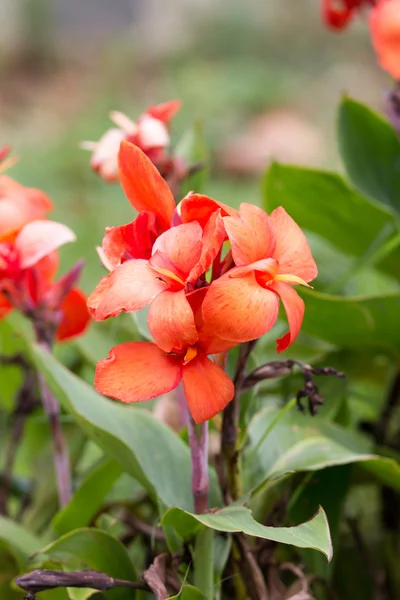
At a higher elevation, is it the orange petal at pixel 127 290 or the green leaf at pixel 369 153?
the orange petal at pixel 127 290

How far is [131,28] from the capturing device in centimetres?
689

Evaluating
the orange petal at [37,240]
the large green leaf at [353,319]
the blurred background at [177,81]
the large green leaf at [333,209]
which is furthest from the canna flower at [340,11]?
the blurred background at [177,81]

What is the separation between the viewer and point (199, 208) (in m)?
0.47

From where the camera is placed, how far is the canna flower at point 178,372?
43 cm

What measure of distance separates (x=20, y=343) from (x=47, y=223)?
265mm

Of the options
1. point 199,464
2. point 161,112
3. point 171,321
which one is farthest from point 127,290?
point 161,112

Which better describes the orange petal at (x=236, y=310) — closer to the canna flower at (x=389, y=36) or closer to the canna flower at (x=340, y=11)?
the canna flower at (x=389, y=36)

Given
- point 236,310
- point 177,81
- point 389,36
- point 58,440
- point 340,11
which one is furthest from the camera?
point 177,81

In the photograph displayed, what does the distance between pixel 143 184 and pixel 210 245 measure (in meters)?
0.07

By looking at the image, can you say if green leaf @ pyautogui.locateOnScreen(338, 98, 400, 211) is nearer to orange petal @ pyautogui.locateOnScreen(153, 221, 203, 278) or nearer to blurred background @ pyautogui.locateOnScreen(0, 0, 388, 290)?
orange petal @ pyautogui.locateOnScreen(153, 221, 203, 278)

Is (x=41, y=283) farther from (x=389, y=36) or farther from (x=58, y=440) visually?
(x=389, y=36)

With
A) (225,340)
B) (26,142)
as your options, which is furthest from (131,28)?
(225,340)

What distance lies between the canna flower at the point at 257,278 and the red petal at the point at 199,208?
0.08 feet

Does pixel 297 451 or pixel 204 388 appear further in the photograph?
pixel 297 451
